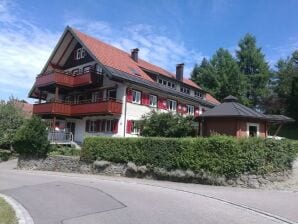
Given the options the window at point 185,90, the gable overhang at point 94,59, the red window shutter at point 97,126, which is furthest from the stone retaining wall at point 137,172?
the window at point 185,90

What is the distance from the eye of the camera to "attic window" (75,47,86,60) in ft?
137

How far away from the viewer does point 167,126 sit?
3142 cm

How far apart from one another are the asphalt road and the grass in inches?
23.0

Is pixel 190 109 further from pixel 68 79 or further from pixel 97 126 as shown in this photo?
pixel 68 79

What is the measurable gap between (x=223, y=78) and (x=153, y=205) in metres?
56.4

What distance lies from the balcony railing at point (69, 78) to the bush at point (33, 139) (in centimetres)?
722

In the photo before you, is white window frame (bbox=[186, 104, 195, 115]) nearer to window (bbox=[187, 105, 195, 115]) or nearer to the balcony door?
window (bbox=[187, 105, 195, 115])

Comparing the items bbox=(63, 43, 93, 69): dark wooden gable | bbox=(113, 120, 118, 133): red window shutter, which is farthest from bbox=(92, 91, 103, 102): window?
bbox=(63, 43, 93, 69): dark wooden gable

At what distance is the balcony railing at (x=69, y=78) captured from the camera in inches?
1512

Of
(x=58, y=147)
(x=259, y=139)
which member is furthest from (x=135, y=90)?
(x=259, y=139)

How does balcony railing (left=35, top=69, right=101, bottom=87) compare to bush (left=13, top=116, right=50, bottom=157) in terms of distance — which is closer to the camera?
bush (left=13, top=116, right=50, bottom=157)

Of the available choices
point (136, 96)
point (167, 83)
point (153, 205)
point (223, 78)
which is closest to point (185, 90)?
point (167, 83)

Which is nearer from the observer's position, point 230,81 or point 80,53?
point 80,53

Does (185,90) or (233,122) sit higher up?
(185,90)
